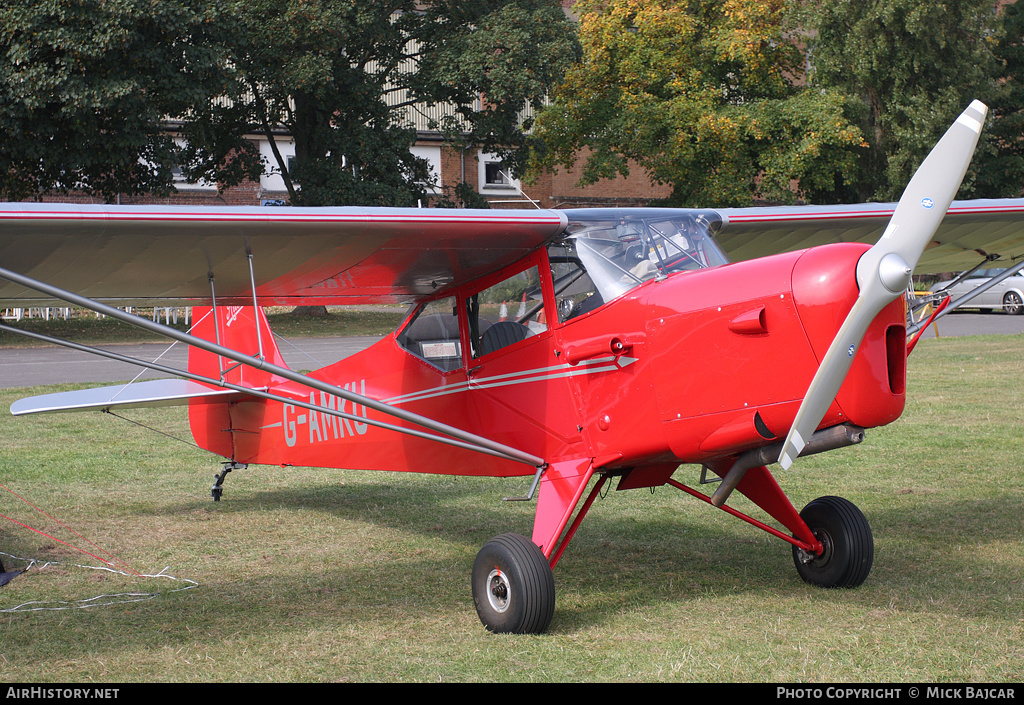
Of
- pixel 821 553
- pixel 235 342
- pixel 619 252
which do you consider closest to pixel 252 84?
pixel 235 342

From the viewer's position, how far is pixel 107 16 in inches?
832

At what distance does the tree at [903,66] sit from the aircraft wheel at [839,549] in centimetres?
2875

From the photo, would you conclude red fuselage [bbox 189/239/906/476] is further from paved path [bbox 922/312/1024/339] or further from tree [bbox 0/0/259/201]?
paved path [bbox 922/312/1024/339]

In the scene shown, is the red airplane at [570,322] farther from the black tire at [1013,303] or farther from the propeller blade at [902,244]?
the black tire at [1013,303]

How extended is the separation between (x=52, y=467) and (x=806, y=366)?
8.36 meters

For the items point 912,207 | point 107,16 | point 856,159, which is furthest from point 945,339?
point 107,16

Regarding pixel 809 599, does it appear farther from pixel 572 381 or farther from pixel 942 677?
pixel 572 381

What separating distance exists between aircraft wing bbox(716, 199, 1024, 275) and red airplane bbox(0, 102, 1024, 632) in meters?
0.02

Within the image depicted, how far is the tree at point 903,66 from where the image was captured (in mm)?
31891

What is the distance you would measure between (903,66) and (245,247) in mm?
32825

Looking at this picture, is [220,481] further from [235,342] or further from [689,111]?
[689,111]

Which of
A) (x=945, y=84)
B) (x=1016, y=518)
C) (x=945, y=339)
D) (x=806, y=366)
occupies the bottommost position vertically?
(x=945, y=339)

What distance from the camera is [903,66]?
106ft

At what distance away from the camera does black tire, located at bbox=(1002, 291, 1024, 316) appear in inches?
1123
